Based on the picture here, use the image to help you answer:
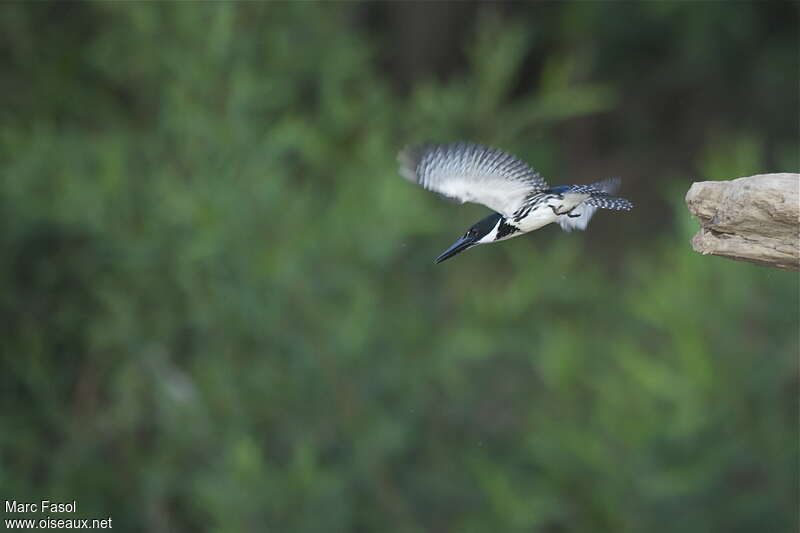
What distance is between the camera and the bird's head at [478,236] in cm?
252

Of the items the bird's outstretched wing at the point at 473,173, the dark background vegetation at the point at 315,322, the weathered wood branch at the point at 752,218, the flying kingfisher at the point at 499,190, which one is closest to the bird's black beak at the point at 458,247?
the flying kingfisher at the point at 499,190

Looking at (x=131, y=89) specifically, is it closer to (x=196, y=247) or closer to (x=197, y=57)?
(x=197, y=57)

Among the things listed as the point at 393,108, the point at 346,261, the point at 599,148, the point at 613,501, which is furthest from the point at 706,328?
the point at 599,148

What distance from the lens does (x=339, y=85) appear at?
669cm

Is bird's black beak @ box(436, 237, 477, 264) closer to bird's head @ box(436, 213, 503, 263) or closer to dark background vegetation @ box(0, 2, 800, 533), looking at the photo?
bird's head @ box(436, 213, 503, 263)

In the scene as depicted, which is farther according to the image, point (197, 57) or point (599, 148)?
point (599, 148)

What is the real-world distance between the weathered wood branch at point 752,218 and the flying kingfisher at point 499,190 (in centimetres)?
20

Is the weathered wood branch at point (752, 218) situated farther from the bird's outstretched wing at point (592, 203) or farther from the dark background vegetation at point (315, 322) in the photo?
the dark background vegetation at point (315, 322)

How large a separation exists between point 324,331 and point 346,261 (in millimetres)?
443

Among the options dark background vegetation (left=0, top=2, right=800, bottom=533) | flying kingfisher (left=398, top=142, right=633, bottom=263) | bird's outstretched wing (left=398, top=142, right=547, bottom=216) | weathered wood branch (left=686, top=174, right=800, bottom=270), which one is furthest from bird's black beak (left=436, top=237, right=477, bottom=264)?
dark background vegetation (left=0, top=2, right=800, bottom=533)

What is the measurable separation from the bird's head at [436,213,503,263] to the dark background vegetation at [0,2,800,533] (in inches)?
105

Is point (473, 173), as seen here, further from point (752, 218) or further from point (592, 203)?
point (752, 218)

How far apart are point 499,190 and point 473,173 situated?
0.12 metres

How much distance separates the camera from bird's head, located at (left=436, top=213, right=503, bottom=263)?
252cm
